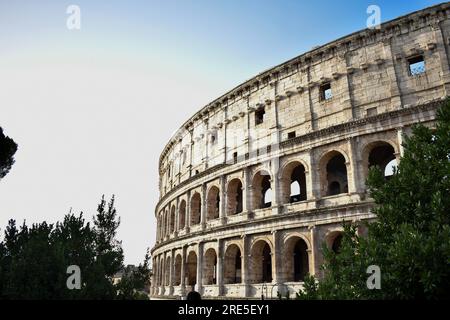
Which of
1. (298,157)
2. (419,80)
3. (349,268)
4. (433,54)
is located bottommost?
(349,268)

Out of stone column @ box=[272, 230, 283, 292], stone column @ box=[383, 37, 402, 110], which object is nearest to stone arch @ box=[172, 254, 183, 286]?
stone column @ box=[272, 230, 283, 292]

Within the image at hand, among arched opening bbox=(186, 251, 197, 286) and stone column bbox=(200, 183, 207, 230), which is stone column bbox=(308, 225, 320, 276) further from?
arched opening bbox=(186, 251, 197, 286)


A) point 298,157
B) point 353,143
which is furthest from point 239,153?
point 353,143

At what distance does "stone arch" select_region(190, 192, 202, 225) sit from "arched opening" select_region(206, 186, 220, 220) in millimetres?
1676

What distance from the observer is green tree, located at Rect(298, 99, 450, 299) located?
6289 millimetres

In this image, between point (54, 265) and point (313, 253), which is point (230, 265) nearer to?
point (313, 253)

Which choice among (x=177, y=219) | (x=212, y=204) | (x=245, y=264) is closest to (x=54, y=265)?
(x=245, y=264)

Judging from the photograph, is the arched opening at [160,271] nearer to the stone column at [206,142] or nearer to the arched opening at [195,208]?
the arched opening at [195,208]

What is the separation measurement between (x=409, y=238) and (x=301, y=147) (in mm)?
12549

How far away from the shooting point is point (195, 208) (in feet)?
84.6
